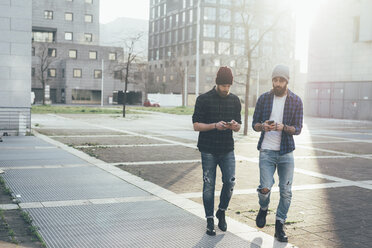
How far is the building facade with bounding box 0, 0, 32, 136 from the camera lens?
53.1 ft

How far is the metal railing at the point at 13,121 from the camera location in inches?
635

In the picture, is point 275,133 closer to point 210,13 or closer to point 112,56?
point 112,56

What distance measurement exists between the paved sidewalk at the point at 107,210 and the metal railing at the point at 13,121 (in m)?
6.65

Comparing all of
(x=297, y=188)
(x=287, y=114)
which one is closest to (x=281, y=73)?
(x=287, y=114)

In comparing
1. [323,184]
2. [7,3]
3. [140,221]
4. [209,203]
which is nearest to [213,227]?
[209,203]

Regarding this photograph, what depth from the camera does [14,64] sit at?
16.4 m

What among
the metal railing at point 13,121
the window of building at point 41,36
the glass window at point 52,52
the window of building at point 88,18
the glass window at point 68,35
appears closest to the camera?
the metal railing at point 13,121

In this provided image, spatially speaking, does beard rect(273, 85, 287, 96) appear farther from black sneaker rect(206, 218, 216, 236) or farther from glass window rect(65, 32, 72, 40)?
glass window rect(65, 32, 72, 40)

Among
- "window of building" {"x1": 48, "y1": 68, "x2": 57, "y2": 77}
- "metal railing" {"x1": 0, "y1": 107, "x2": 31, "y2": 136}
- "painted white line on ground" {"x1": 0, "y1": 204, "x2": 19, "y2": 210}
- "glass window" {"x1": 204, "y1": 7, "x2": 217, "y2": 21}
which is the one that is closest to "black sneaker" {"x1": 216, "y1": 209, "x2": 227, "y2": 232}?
"painted white line on ground" {"x1": 0, "y1": 204, "x2": 19, "y2": 210}

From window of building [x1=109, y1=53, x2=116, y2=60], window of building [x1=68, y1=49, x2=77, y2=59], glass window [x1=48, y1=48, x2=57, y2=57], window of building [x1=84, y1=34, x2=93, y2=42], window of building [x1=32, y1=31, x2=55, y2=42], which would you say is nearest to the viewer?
glass window [x1=48, y1=48, x2=57, y2=57]

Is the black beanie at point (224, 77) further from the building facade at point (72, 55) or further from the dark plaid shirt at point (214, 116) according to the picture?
the building facade at point (72, 55)

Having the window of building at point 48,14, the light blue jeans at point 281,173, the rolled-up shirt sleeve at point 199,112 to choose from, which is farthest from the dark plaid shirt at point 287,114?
the window of building at point 48,14

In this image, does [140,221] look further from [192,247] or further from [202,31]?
[202,31]

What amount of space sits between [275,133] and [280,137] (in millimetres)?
74
